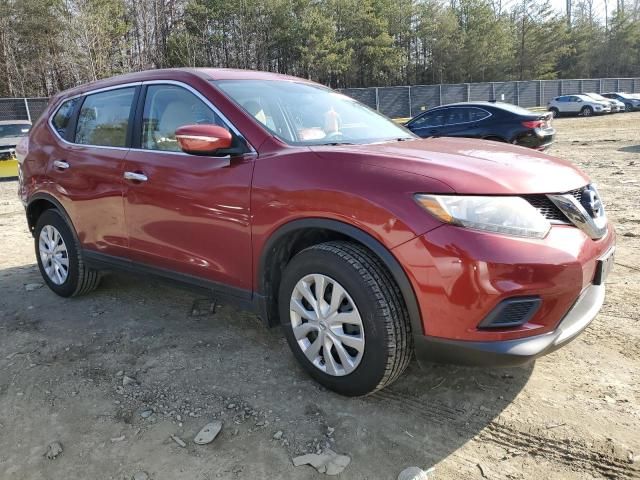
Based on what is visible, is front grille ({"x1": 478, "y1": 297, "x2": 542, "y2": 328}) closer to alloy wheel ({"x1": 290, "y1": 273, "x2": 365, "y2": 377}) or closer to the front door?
alloy wheel ({"x1": 290, "y1": 273, "x2": 365, "y2": 377})

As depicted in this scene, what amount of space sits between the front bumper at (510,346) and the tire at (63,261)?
2.97 metres

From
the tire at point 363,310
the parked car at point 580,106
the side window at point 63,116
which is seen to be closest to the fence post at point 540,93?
the parked car at point 580,106

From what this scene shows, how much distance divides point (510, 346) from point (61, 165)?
353 cm

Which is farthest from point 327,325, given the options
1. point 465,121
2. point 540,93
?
point 540,93

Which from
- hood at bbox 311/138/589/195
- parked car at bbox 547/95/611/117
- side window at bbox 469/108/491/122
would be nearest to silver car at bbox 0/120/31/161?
side window at bbox 469/108/491/122

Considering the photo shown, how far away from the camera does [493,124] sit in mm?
11125

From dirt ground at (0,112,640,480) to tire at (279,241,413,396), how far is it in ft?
0.60

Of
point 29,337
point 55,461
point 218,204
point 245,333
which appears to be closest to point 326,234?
point 218,204

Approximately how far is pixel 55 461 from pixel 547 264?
2.33m

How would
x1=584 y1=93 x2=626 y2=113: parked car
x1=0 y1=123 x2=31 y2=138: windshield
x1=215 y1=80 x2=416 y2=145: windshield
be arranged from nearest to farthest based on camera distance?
x1=215 y1=80 x2=416 y2=145: windshield
x1=0 y1=123 x2=31 y2=138: windshield
x1=584 y1=93 x2=626 y2=113: parked car

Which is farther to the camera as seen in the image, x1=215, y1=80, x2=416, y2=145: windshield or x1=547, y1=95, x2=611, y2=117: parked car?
x1=547, y1=95, x2=611, y2=117: parked car

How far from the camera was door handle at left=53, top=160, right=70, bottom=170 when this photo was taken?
13.6 feet

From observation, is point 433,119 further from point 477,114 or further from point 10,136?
point 10,136

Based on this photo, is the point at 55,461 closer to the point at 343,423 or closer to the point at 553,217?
the point at 343,423
